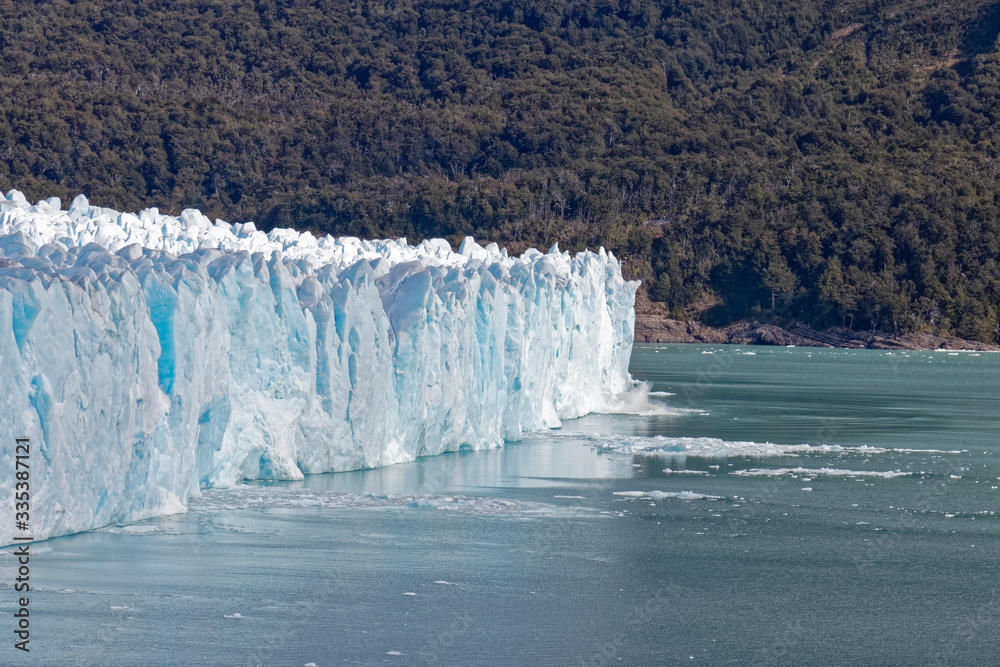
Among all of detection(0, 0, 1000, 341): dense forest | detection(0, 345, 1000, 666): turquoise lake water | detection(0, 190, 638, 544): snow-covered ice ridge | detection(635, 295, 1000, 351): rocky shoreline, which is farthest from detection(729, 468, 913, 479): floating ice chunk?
detection(635, 295, 1000, 351): rocky shoreline

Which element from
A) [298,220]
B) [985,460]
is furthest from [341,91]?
[985,460]

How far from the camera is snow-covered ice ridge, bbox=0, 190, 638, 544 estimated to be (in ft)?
40.3

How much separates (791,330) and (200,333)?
62186 millimetres

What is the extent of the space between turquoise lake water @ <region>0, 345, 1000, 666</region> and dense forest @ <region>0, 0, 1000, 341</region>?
5212 cm

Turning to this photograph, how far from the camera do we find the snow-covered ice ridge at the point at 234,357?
483 inches

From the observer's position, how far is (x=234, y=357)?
16.5 metres

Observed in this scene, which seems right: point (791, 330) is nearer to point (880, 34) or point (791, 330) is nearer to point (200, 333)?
point (880, 34)

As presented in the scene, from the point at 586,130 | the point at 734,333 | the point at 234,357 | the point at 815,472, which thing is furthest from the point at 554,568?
the point at 586,130

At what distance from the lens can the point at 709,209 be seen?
256ft

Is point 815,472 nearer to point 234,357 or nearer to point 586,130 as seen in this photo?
point 234,357

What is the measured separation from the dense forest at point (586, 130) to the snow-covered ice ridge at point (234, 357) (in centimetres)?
4527

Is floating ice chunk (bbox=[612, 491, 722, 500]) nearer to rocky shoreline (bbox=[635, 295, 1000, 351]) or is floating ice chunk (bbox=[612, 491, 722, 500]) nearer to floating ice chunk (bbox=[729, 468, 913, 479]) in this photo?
floating ice chunk (bbox=[729, 468, 913, 479])

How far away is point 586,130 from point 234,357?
72.9m

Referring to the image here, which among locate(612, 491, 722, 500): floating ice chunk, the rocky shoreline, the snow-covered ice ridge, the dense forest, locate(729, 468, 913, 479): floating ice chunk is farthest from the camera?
the dense forest
